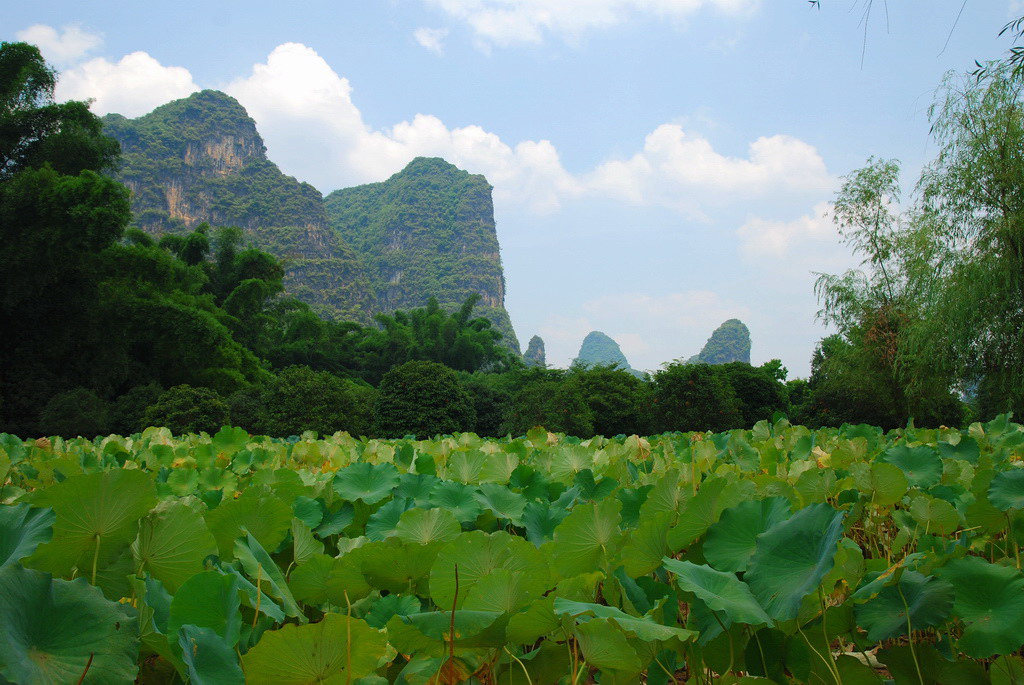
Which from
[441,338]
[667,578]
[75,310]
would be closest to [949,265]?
[667,578]

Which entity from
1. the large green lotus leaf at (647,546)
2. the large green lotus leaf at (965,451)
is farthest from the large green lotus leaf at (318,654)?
the large green lotus leaf at (965,451)

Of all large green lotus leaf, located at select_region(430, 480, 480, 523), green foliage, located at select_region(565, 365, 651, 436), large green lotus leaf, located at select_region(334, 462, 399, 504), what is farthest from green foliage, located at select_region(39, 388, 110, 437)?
large green lotus leaf, located at select_region(430, 480, 480, 523)

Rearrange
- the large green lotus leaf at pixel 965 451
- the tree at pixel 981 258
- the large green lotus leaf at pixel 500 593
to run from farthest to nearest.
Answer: the tree at pixel 981 258 < the large green lotus leaf at pixel 965 451 < the large green lotus leaf at pixel 500 593

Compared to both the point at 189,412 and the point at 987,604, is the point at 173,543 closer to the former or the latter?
the point at 987,604

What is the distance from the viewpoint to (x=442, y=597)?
19.0 inches

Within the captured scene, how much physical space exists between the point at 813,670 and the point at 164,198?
278 feet

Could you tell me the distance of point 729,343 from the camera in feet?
297

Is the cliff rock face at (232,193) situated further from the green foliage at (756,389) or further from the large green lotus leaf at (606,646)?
the large green lotus leaf at (606,646)

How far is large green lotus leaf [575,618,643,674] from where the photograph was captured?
406 millimetres

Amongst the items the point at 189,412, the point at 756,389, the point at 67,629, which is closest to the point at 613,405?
the point at 189,412

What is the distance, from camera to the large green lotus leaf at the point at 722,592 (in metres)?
0.42

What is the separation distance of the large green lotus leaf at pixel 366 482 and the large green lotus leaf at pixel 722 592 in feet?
1.92

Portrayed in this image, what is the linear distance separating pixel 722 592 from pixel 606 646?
107 mm

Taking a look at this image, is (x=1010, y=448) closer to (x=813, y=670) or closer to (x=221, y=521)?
(x=813, y=670)
